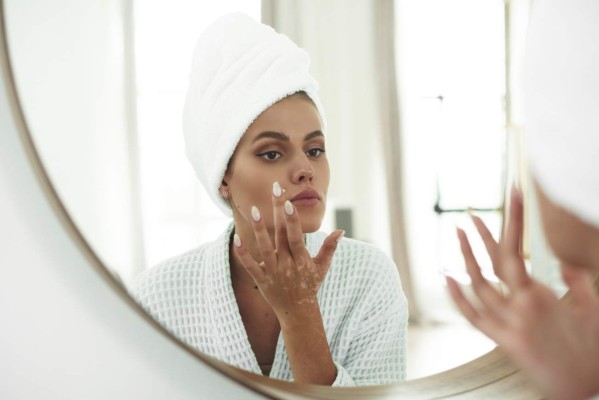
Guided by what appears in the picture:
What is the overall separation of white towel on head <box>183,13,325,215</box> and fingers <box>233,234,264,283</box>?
69mm

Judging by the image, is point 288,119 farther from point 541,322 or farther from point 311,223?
point 541,322

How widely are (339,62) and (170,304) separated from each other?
0.65 ft

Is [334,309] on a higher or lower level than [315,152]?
lower

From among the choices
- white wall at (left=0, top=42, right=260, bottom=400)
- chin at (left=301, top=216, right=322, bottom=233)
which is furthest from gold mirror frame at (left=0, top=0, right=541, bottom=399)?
chin at (left=301, top=216, right=322, bottom=233)

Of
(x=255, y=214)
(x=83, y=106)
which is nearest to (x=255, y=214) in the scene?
(x=255, y=214)

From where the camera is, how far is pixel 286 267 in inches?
13.6

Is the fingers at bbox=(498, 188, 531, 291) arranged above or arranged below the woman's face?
below

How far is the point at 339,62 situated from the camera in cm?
33

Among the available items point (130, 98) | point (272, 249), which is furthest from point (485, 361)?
point (130, 98)

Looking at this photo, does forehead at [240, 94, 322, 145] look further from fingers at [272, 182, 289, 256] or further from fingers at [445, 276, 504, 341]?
fingers at [445, 276, 504, 341]

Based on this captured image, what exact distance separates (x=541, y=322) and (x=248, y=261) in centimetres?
19

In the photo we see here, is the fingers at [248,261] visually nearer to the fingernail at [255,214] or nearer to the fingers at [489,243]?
the fingernail at [255,214]

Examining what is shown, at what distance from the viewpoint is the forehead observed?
0.32 metres

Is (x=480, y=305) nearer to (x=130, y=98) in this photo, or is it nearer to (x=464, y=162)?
(x=464, y=162)
